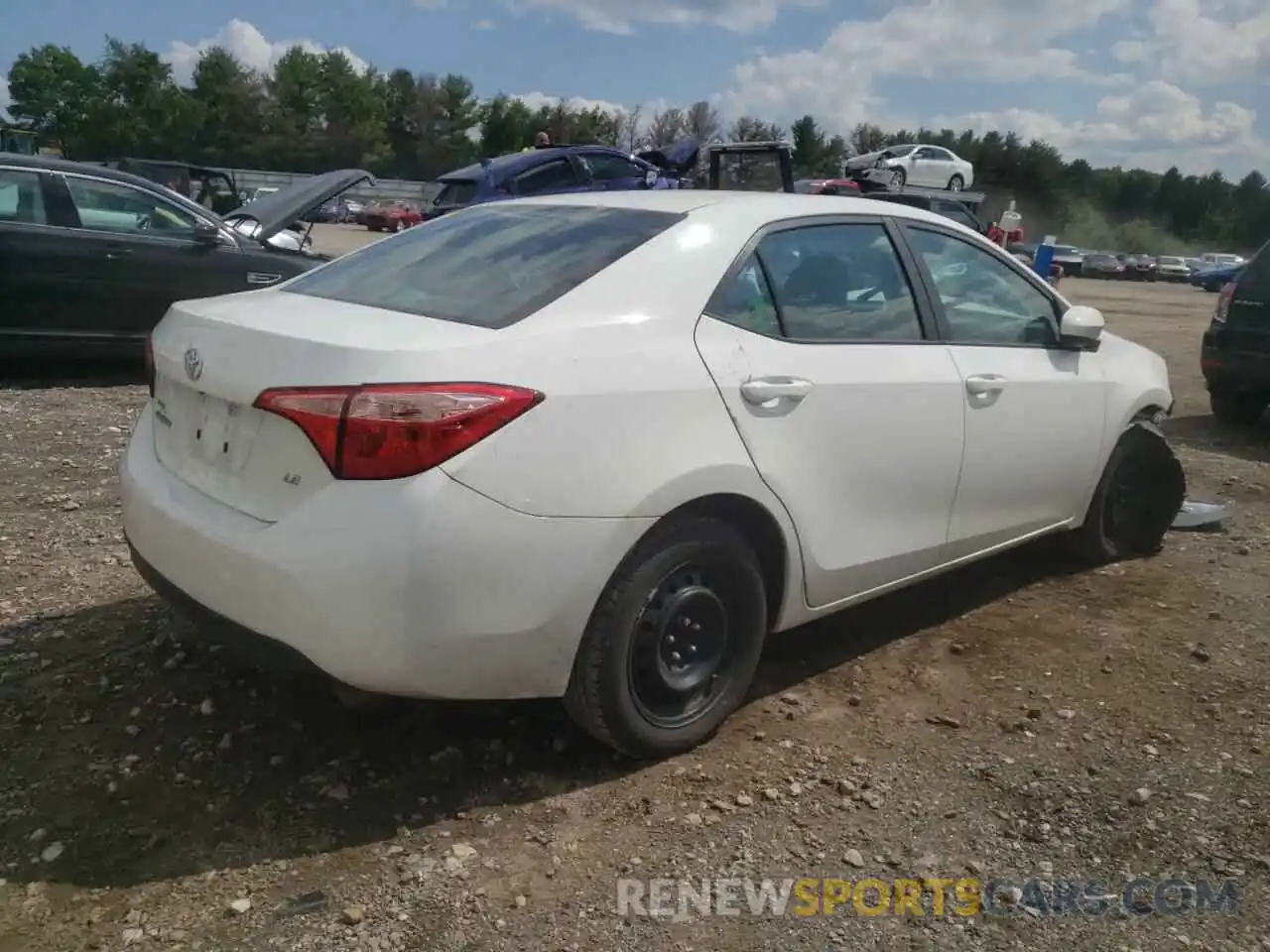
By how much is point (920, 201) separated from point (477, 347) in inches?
649

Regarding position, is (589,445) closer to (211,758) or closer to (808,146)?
(211,758)

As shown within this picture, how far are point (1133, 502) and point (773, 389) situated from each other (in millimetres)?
2571

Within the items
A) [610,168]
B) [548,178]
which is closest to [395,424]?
[548,178]

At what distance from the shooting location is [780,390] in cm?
308

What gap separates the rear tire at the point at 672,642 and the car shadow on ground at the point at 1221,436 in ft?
18.4

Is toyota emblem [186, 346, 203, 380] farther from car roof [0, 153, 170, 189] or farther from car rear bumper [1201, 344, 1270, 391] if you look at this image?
car rear bumper [1201, 344, 1270, 391]

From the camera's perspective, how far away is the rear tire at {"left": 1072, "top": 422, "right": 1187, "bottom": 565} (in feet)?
15.3

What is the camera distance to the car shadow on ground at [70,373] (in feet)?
26.0

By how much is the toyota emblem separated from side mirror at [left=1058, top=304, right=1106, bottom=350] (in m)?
3.07

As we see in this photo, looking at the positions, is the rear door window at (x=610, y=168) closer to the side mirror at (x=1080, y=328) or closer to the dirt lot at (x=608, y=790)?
the side mirror at (x=1080, y=328)

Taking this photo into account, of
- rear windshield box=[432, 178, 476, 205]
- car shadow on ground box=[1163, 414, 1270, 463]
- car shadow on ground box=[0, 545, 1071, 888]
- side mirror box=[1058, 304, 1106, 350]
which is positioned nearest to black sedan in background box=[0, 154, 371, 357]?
car shadow on ground box=[0, 545, 1071, 888]

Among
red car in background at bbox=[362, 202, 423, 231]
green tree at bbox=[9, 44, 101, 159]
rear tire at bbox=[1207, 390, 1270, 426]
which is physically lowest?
red car in background at bbox=[362, 202, 423, 231]

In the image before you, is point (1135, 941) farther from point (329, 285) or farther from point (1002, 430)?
point (329, 285)

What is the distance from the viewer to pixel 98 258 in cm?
771
